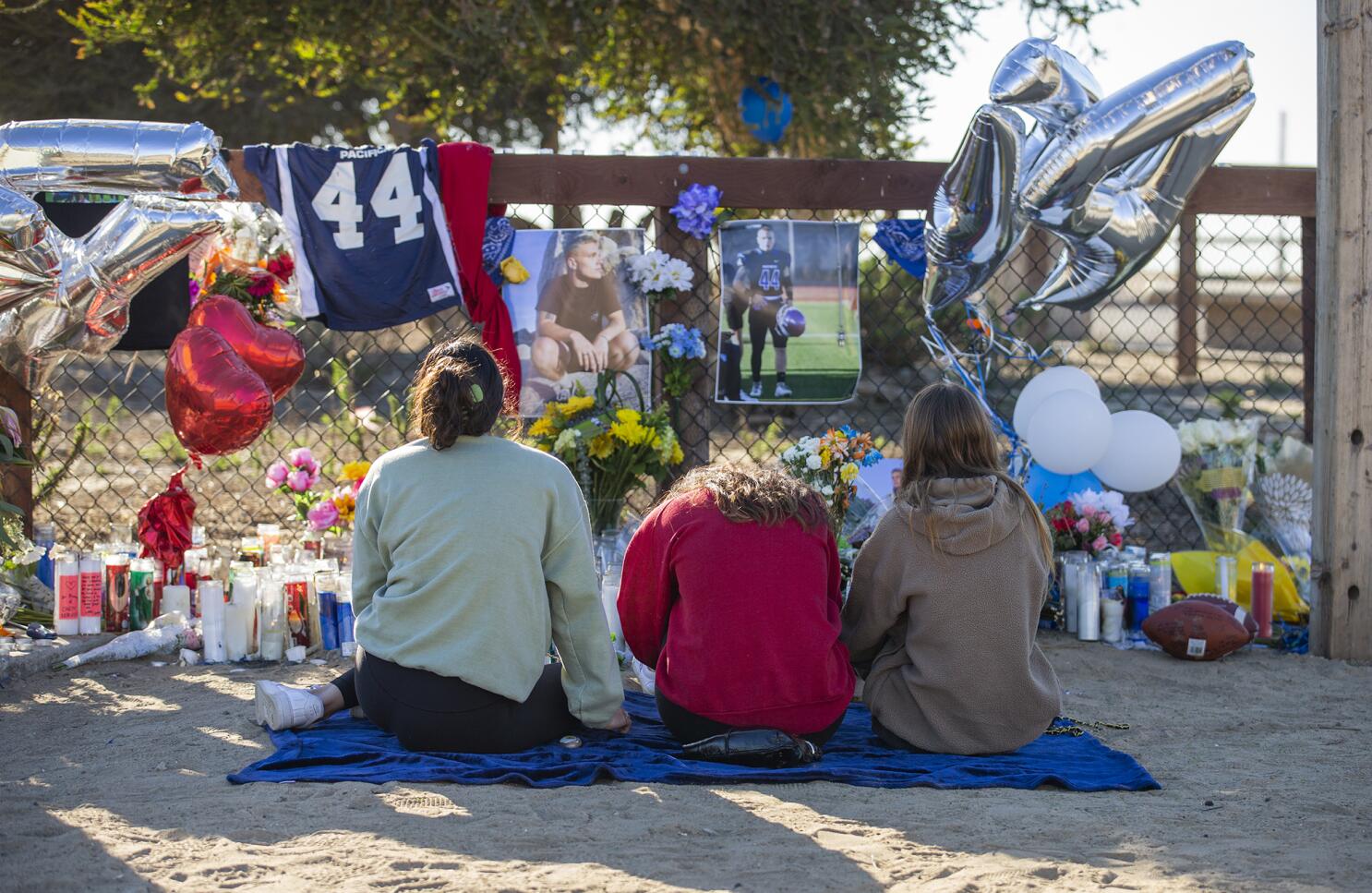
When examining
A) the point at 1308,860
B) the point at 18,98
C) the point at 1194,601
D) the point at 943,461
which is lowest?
the point at 1308,860

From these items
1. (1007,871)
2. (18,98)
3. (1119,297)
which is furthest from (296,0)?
(1119,297)

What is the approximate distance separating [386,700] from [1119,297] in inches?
753

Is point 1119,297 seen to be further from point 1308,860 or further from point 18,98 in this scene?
point 1308,860

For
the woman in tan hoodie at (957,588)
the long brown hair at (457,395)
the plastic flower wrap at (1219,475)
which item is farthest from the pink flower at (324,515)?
the plastic flower wrap at (1219,475)

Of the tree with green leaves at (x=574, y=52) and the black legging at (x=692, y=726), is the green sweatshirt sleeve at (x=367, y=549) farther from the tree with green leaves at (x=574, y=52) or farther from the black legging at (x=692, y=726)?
the tree with green leaves at (x=574, y=52)

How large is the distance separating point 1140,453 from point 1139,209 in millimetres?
1099

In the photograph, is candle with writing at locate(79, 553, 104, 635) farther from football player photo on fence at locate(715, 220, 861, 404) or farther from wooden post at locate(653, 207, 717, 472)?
football player photo on fence at locate(715, 220, 861, 404)

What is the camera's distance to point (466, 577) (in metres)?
3.67

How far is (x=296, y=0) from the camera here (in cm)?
945

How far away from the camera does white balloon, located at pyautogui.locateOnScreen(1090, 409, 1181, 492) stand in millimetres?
5969

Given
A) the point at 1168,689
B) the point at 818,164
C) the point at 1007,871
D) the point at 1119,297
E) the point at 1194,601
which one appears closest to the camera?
the point at 1007,871

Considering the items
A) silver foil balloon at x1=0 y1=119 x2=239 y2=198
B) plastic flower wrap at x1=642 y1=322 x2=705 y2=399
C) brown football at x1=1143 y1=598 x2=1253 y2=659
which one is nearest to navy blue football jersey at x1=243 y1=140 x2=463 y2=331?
silver foil balloon at x1=0 y1=119 x2=239 y2=198

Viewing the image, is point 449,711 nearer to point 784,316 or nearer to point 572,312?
point 572,312

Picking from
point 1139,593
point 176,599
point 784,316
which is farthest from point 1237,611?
point 176,599
